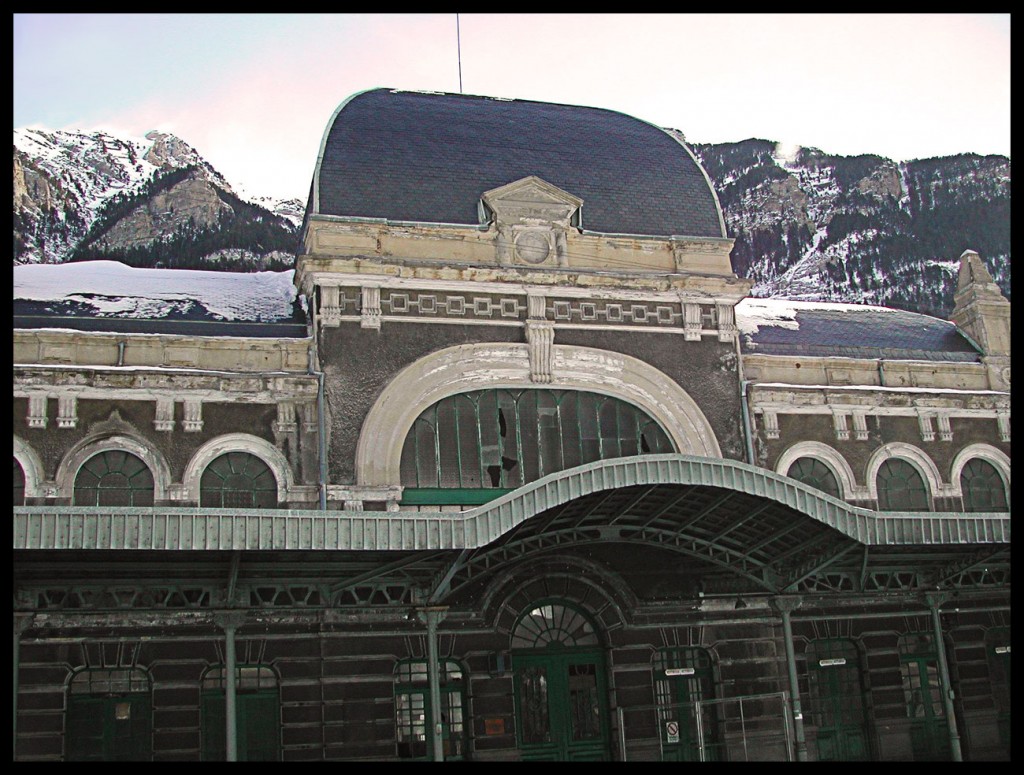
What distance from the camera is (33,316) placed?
22359 millimetres

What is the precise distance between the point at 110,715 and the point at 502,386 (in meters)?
9.38

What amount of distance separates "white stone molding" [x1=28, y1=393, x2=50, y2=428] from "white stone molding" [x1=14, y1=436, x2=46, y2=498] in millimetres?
384

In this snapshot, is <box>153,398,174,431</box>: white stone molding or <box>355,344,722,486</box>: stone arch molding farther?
<box>355,344,722,486</box>: stone arch molding

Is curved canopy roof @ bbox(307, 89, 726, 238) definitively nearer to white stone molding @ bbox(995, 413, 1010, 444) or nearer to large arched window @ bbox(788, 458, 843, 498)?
large arched window @ bbox(788, 458, 843, 498)

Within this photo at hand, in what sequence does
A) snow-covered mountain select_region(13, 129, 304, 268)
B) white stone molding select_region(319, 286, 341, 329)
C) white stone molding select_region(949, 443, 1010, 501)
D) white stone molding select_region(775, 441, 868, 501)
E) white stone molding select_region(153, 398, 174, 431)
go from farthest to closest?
1. snow-covered mountain select_region(13, 129, 304, 268)
2. white stone molding select_region(949, 443, 1010, 501)
3. white stone molding select_region(775, 441, 868, 501)
4. white stone molding select_region(319, 286, 341, 329)
5. white stone molding select_region(153, 398, 174, 431)

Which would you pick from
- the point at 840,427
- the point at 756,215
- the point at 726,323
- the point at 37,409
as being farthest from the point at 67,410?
the point at 756,215

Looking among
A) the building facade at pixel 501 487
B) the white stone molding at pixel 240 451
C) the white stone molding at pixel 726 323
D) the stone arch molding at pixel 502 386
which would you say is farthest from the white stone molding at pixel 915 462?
the white stone molding at pixel 240 451

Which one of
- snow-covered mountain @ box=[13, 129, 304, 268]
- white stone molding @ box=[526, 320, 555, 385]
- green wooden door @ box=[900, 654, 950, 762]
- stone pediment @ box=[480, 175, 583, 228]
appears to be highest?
snow-covered mountain @ box=[13, 129, 304, 268]

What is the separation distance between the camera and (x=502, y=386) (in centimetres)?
2323

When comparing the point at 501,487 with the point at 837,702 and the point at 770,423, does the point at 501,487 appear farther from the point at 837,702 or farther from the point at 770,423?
the point at 837,702

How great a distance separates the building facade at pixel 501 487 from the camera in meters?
19.2

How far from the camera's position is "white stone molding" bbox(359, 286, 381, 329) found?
74.7ft

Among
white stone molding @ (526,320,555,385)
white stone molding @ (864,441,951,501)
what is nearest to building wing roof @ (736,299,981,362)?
white stone molding @ (864,441,951,501)

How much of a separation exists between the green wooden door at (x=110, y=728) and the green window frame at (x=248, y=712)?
39.8 inches
